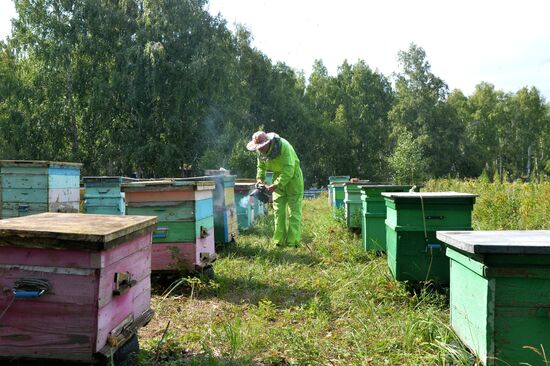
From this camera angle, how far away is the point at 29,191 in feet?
21.6

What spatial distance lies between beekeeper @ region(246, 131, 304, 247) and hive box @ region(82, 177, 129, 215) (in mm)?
1932

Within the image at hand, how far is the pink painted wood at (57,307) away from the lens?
199 cm

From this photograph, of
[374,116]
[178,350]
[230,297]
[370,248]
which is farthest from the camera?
[374,116]

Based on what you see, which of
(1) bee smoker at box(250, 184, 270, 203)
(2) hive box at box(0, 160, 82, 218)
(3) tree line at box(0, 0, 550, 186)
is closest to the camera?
(1) bee smoker at box(250, 184, 270, 203)

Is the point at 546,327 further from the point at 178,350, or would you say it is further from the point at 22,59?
the point at 22,59

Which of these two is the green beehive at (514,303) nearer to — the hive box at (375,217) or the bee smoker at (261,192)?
the hive box at (375,217)

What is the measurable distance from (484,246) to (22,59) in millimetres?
24231

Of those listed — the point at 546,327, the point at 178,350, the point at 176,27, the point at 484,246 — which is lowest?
the point at 178,350

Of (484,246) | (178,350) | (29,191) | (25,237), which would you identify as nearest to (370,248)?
(178,350)

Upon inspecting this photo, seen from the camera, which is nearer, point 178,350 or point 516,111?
point 178,350

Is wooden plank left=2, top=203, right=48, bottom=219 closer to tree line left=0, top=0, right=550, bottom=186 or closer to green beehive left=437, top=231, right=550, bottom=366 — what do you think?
green beehive left=437, top=231, right=550, bottom=366

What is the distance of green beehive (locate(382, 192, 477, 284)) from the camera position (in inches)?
137

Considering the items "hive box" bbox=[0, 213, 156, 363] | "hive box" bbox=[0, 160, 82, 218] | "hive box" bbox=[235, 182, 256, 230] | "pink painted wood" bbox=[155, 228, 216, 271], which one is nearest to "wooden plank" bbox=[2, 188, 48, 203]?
"hive box" bbox=[0, 160, 82, 218]

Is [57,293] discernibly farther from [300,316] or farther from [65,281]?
[300,316]
